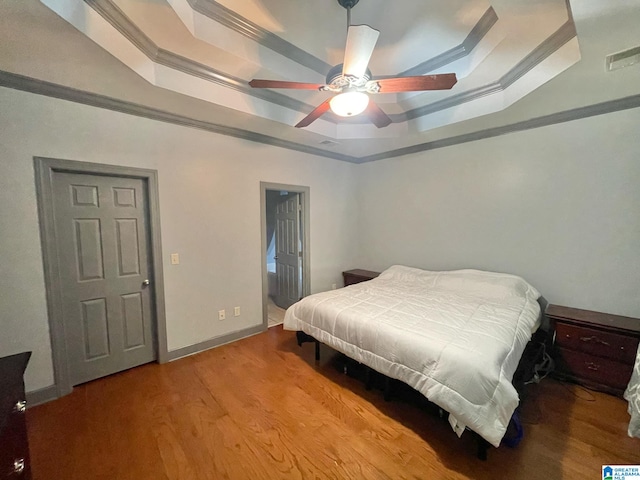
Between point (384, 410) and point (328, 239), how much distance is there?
2657 millimetres

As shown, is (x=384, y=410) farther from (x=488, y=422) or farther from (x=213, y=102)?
(x=213, y=102)

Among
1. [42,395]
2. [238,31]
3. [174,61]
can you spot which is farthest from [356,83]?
[42,395]

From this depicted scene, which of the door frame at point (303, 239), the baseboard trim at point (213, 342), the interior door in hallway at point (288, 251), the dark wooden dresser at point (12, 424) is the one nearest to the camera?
the dark wooden dresser at point (12, 424)

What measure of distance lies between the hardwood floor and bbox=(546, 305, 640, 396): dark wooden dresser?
128 millimetres

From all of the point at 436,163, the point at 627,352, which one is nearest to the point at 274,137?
the point at 436,163

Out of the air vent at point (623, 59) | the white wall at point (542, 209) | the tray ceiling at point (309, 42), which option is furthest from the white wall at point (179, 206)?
the air vent at point (623, 59)

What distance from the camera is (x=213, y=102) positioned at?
2.31 m

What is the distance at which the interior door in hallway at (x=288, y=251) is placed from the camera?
4.01 m

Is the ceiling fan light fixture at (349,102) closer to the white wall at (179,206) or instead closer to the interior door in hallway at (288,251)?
the white wall at (179,206)

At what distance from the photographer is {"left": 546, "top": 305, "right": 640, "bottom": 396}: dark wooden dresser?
2.09 meters

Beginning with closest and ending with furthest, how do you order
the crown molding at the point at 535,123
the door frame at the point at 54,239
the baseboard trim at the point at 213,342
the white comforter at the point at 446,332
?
the white comforter at the point at 446,332
the door frame at the point at 54,239
the crown molding at the point at 535,123
the baseboard trim at the point at 213,342

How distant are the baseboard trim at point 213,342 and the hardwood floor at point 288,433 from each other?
310mm

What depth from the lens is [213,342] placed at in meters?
3.02

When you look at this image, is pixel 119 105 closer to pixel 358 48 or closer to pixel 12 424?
pixel 358 48
